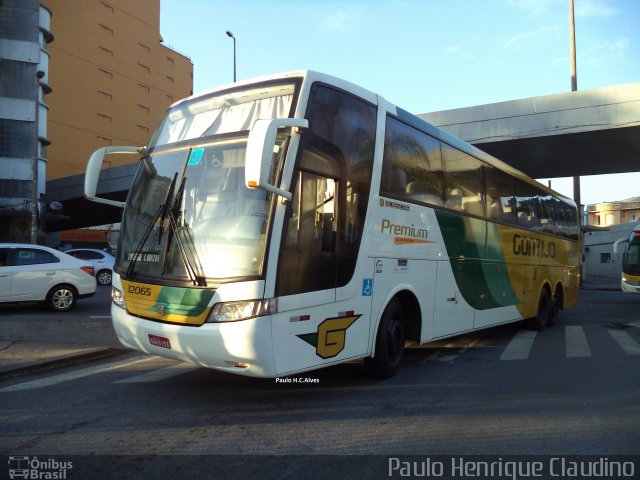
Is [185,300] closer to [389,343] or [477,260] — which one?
[389,343]

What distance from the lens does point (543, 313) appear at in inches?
451

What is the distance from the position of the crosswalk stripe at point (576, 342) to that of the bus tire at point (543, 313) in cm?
46

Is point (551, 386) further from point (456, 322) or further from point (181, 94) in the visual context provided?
point (181, 94)

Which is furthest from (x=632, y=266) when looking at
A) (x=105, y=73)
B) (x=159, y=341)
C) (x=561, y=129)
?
(x=105, y=73)

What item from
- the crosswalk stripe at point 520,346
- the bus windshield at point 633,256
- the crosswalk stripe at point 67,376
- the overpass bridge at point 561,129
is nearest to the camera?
the crosswalk stripe at point 67,376

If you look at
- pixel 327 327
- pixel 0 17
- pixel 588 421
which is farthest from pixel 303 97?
pixel 0 17

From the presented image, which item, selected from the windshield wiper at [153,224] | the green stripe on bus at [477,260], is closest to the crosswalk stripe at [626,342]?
the green stripe on bus at [477,260]

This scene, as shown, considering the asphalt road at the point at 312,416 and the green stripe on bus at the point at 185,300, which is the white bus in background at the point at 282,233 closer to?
the green stripe on bus at the point at 185,300

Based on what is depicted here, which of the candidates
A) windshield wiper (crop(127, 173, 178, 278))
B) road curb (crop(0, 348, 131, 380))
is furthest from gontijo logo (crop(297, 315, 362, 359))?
road curb (crop(0, 348, 131, 380))

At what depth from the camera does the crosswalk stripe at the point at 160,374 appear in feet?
19.9

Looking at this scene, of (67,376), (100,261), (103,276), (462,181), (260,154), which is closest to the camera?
(260,154)

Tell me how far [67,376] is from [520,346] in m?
7.41

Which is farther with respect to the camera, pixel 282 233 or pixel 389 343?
pixel 389 343

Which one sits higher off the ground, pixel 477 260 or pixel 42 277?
pixel 477 260
